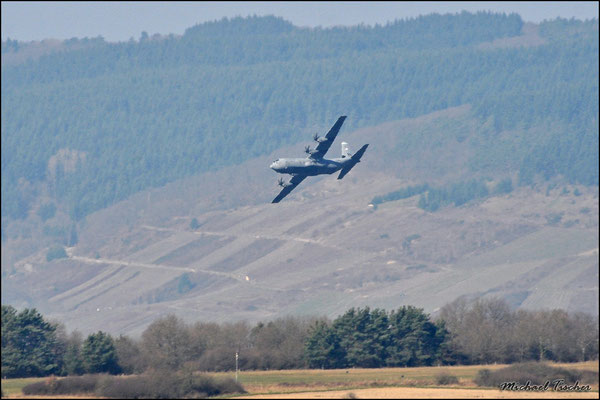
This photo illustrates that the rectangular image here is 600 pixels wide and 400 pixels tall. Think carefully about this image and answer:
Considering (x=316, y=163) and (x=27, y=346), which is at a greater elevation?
(x=316, y=163)

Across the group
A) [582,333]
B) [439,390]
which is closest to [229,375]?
[439,390]

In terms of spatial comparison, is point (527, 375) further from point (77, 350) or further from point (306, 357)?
point (77, 350)

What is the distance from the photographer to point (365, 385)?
99.8m

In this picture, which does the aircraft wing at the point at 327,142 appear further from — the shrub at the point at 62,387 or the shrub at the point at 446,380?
the shrub at the point at 62,387

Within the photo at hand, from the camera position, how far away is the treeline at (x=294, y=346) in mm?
114938

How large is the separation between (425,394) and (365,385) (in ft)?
30.2

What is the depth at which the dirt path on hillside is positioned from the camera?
87.2 meters

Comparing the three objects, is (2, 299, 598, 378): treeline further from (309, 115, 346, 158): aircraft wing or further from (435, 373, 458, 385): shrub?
(309, 115, 346, 158): aircraft wing

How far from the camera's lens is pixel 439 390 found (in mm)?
95000

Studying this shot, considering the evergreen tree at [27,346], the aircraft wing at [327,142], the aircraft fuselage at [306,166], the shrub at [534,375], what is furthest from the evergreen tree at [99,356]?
the shrub at [534,375]

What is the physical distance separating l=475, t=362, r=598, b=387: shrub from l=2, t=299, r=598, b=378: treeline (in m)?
23.5

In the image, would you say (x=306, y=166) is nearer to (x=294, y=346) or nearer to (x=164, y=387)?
(x=164, y=387)

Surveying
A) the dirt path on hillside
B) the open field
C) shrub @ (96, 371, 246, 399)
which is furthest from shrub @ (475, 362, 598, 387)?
shrub @ (96, 371, 246, 399)

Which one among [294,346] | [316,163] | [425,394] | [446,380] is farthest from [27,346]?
[425,394]
